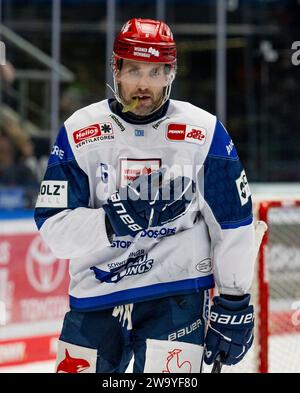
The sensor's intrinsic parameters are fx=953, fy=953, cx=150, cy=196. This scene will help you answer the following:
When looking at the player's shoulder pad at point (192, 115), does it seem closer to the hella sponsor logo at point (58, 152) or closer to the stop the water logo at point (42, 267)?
the hella sponsor logo at point (58, 152)

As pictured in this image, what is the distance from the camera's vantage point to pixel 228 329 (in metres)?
2.32

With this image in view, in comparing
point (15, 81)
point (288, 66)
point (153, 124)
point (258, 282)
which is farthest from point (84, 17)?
point (153, 124)

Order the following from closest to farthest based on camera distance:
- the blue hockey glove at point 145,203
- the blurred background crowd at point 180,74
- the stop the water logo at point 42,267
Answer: the blue hockey glove at point 145,203 → the stop the water logo at point 42,267 → the blurred background crowd at point 180,74

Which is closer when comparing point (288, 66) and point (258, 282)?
point (258, 282)

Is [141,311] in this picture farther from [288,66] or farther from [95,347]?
[288,66]

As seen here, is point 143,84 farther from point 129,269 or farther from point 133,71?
point 129,269

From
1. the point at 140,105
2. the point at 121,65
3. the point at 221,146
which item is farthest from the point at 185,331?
the point at 121,65

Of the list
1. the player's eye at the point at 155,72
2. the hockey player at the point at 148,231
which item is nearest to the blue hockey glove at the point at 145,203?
the hockey player at the point at 148,231

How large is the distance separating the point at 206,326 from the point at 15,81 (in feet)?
15.9

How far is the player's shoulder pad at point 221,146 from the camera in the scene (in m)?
2.29

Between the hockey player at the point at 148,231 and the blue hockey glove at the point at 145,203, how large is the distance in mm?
40

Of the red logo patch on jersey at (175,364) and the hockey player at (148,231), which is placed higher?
the hockey player at (148,231)

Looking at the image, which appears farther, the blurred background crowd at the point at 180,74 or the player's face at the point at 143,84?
the blurred background crowd at the point at 180,74
